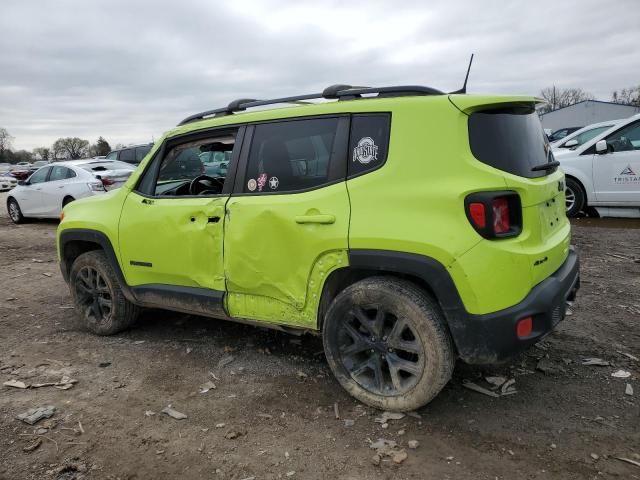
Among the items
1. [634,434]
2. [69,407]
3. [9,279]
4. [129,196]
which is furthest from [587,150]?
[9,279]

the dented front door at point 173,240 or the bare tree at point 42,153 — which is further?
the bare tree at point 42,153

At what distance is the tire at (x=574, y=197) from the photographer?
884 centimetres

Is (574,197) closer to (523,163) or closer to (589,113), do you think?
(523,163)

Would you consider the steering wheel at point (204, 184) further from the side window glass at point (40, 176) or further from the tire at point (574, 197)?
the side window glass at point (40, 176)

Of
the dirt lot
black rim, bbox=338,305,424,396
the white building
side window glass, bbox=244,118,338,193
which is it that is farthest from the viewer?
the white building

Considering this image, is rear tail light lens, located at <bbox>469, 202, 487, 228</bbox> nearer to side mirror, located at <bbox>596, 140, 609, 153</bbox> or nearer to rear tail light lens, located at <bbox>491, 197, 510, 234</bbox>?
rear tail light lens, located at <bbox>491, 197, 510, 234</bbox>

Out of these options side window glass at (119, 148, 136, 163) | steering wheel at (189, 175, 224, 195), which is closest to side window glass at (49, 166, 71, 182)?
side window glass at (119, 148, 136, 163)

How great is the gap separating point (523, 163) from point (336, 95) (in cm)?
123

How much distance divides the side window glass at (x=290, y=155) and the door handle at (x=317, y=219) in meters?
0.22

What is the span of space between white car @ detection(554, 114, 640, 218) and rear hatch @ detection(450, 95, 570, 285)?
6.14 m

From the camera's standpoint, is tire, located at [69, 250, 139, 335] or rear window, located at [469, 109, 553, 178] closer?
rear window, located at [469, 109, 553, 178]

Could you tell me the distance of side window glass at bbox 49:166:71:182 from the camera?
11.8 m

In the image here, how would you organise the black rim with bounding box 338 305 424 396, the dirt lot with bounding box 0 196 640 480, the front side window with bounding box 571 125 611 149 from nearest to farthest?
1. the dirt lot with bounding box 0 196 640 480
2. the black rim with bounding box 338 305 424 396
3. the front side window with bounding box 571 125 611 149

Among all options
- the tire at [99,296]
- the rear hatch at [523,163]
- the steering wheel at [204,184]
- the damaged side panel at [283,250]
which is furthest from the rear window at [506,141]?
the tire at [99,296]
